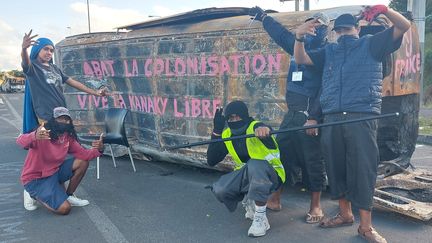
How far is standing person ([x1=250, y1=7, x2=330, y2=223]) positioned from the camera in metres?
4.09

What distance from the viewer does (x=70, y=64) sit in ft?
23.8

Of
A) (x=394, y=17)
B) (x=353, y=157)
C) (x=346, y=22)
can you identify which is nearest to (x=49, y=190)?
(x=353, y=157)

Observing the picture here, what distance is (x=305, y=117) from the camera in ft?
13.8

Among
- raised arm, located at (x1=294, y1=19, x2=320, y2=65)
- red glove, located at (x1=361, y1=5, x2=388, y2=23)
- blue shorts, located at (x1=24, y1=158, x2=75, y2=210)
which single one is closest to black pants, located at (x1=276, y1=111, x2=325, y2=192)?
raised arm, located at (x1=294, y1=19, x2=320, y2=65)

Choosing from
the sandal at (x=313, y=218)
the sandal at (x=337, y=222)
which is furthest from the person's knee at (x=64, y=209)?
the sandal at (x=337, y=222)

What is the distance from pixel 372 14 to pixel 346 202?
162 cm

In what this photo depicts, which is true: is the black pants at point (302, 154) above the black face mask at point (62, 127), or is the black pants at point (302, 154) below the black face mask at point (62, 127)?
below

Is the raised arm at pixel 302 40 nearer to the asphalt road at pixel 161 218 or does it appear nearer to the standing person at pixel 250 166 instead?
the standing person at pixel 250 166

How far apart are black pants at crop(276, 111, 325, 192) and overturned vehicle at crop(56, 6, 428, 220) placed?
0.58 m

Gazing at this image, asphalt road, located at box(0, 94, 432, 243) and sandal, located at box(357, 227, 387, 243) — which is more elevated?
sandal, located at box(357, 227, 387, 243)

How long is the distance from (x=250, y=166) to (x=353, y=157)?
85cm

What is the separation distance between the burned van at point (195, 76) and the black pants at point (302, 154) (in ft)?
1.92

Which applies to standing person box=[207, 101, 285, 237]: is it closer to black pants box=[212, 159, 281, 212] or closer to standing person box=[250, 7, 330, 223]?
black pants box=[212, 159, 281, 212]

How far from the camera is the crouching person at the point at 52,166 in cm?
447
